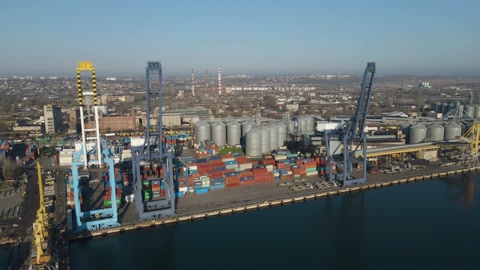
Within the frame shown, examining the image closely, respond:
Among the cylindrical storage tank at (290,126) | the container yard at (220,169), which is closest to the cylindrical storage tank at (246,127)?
the container yard at (220,169)

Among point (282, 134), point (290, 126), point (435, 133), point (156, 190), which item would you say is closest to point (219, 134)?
point (282, 134)

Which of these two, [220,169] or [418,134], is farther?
[418,134]

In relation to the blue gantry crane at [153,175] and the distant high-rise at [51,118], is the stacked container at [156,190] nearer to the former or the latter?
the blue gantry crane at [153,175]

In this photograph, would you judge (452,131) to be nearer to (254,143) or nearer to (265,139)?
(265,139)

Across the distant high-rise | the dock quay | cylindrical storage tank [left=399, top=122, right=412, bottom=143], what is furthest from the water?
the distant high-rise

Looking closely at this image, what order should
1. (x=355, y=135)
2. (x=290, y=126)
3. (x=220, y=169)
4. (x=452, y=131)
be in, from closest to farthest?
(x=355, y=135) < (x=220, y=169) < (x=452, y=131) < (x=290, y=126)

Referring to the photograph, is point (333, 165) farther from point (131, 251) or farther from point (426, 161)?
point (131, 251)
